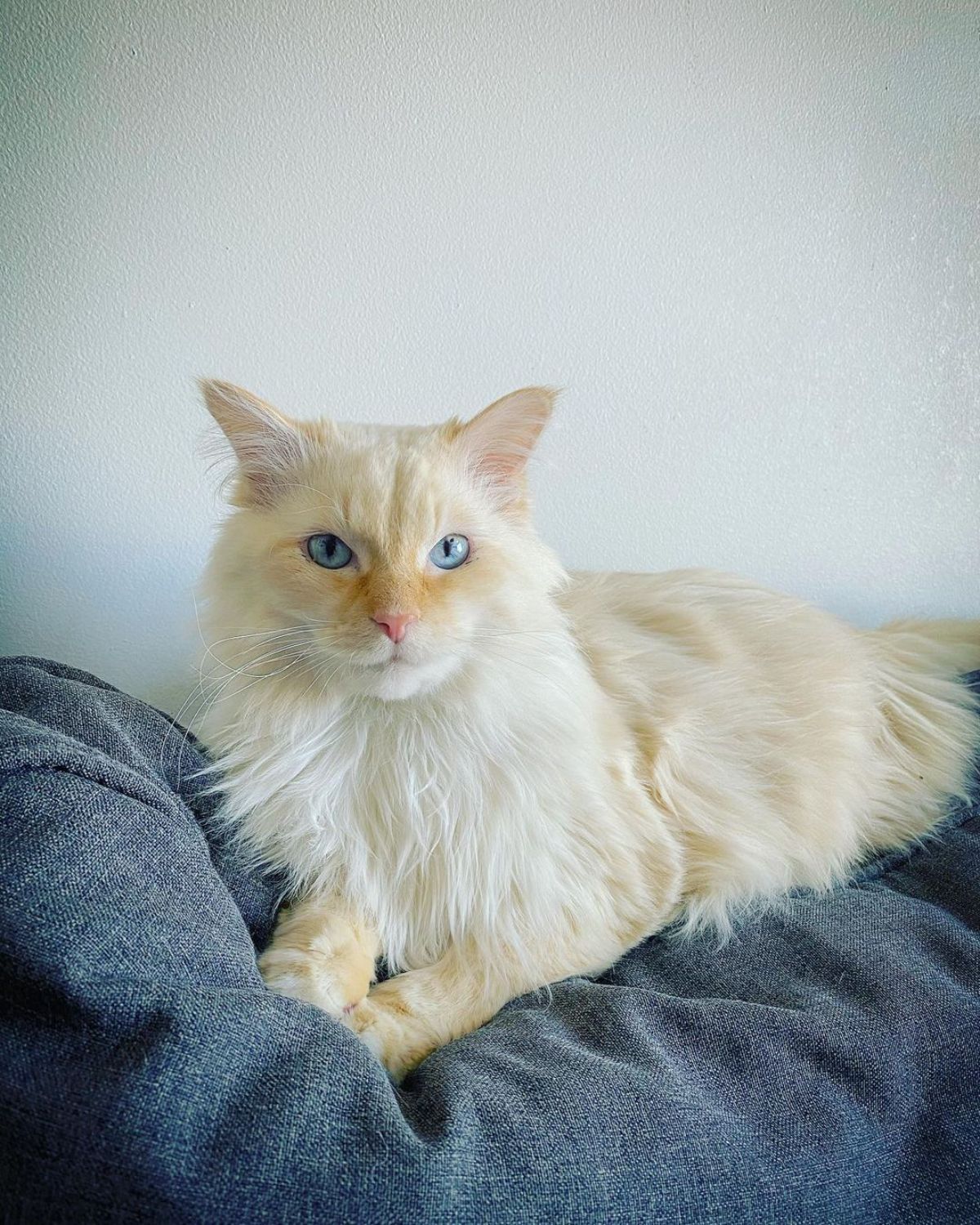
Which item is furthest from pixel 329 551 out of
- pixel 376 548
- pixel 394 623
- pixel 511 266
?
pixel 511 266

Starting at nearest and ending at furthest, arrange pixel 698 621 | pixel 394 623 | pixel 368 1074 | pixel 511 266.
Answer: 1. pixel 368 1074
2. pixel 394 623
3. pixel 698 621
4. pixel 511 266

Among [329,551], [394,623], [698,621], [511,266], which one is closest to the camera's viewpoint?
[394,623]

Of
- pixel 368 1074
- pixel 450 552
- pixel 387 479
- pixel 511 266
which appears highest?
pixel 511 266

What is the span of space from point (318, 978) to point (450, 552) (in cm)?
57

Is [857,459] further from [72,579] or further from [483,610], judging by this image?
[72,579]

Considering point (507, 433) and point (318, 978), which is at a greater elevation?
point (507, 433)

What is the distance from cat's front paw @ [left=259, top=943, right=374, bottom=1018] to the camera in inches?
38.8

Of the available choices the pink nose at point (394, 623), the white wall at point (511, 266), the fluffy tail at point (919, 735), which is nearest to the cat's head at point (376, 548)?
the pink nose at point (394, 623)

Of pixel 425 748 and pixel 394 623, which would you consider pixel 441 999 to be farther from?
pixel 394 623

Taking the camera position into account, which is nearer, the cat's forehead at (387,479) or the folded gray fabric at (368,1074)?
the folded gray fabric at (368,1074)

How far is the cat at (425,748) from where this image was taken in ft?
3.44

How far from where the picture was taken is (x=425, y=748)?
1112 millimetres

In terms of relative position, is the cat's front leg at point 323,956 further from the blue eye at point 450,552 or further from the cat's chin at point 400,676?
the blue eye at point 450,552

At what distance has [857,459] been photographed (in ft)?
6.65
